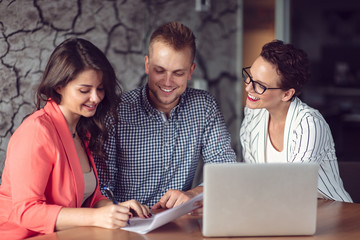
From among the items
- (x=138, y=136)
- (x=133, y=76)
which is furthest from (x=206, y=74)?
(x=138, y=136)

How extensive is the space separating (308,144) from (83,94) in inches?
37.1

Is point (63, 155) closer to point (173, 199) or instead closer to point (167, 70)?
point (173, 199)

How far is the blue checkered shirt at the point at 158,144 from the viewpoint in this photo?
7.11 ft

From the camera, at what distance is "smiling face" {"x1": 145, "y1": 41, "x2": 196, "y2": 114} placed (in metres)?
2.05

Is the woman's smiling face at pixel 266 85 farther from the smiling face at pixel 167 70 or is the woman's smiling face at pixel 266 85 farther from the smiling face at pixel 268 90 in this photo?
the smiling face at pixel 167 70

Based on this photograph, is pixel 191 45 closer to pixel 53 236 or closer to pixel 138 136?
pixel 138 136

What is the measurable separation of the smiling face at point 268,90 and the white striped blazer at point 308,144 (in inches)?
2.9

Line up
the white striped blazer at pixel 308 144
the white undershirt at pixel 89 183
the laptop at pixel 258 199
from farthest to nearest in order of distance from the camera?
1. the white striped blazer at pixel 308 144
2. the white undershirt at pixel 89 183
3. the laptop at pixel 258 199

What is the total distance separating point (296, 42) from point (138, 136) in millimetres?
6051

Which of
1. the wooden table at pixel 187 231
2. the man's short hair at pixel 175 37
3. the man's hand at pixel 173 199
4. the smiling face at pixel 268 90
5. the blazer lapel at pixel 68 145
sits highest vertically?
the man's short hair at pixel 175 37

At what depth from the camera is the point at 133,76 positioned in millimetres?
2822

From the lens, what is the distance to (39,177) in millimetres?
1509

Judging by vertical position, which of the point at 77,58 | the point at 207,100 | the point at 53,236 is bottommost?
the point at 53,236

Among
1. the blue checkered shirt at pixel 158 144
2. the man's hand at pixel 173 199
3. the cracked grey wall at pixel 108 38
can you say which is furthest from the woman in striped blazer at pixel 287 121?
the cracked grey wall at pixel 108 38
